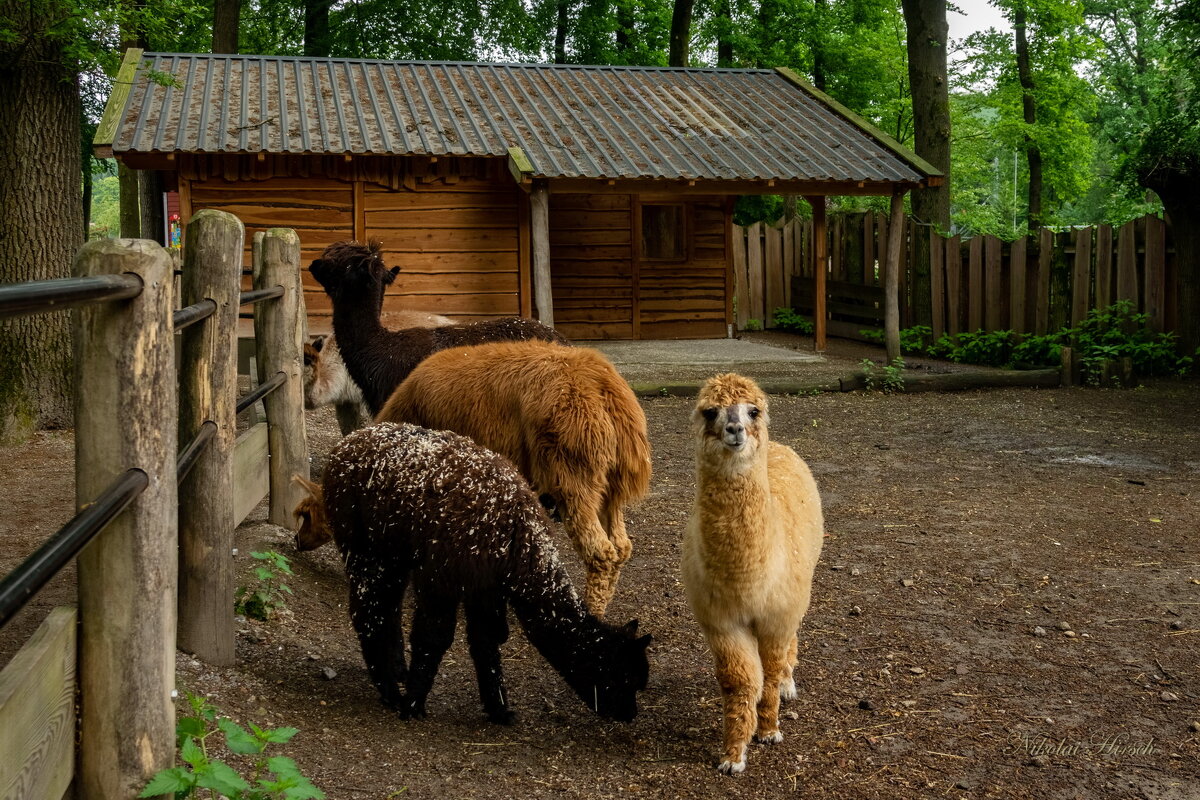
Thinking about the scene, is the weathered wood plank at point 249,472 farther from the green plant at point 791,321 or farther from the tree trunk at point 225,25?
the tree trunk at point 225,25

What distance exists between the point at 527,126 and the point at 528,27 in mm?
14925

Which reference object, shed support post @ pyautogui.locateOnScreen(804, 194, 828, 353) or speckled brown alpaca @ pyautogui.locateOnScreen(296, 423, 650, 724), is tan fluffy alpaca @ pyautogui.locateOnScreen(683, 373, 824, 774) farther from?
shed support post @ pyautogui.locateOnScreen(804, 194, 828, 353)

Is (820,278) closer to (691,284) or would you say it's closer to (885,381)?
(885,381)

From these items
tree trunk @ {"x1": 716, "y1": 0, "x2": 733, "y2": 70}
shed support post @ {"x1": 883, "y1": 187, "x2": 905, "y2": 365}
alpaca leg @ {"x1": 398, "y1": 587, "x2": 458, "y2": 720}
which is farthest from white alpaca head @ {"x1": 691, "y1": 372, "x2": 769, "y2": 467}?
tree trunk @ {"x1": 716, "y1": 0, "x2": 733, "y2": 70}

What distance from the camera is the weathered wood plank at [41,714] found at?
6.88 feet

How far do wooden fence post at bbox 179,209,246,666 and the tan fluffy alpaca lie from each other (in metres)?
1.64

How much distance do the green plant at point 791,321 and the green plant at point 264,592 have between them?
16.3 metres

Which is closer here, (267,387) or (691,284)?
(267,387)

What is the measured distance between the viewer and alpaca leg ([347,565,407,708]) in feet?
13.7

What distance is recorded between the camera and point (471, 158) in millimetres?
14664

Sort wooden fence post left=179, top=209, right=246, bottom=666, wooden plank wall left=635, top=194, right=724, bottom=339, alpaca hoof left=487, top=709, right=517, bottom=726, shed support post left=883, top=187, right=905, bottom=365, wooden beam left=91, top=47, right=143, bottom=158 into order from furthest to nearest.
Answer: wooden plank wall left=635, top=194, right=724, bottom=339 < shed support post left=883, top=187, right=905, bottom=365 < wooden beam left=91, top=47, right=143, bottom=158 < alpaca hoof left=487, top=709, right=517, bottom=726 < wooden fence post left=179, top=209, right=246, bottom=666

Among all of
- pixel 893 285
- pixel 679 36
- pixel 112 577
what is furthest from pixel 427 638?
pixel 679 36

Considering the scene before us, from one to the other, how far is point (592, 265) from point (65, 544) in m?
16.3

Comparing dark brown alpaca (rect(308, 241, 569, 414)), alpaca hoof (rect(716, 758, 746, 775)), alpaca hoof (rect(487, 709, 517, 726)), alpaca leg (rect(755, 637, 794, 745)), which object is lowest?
alpaca hoof (rect(716, 758, 746, 775))
